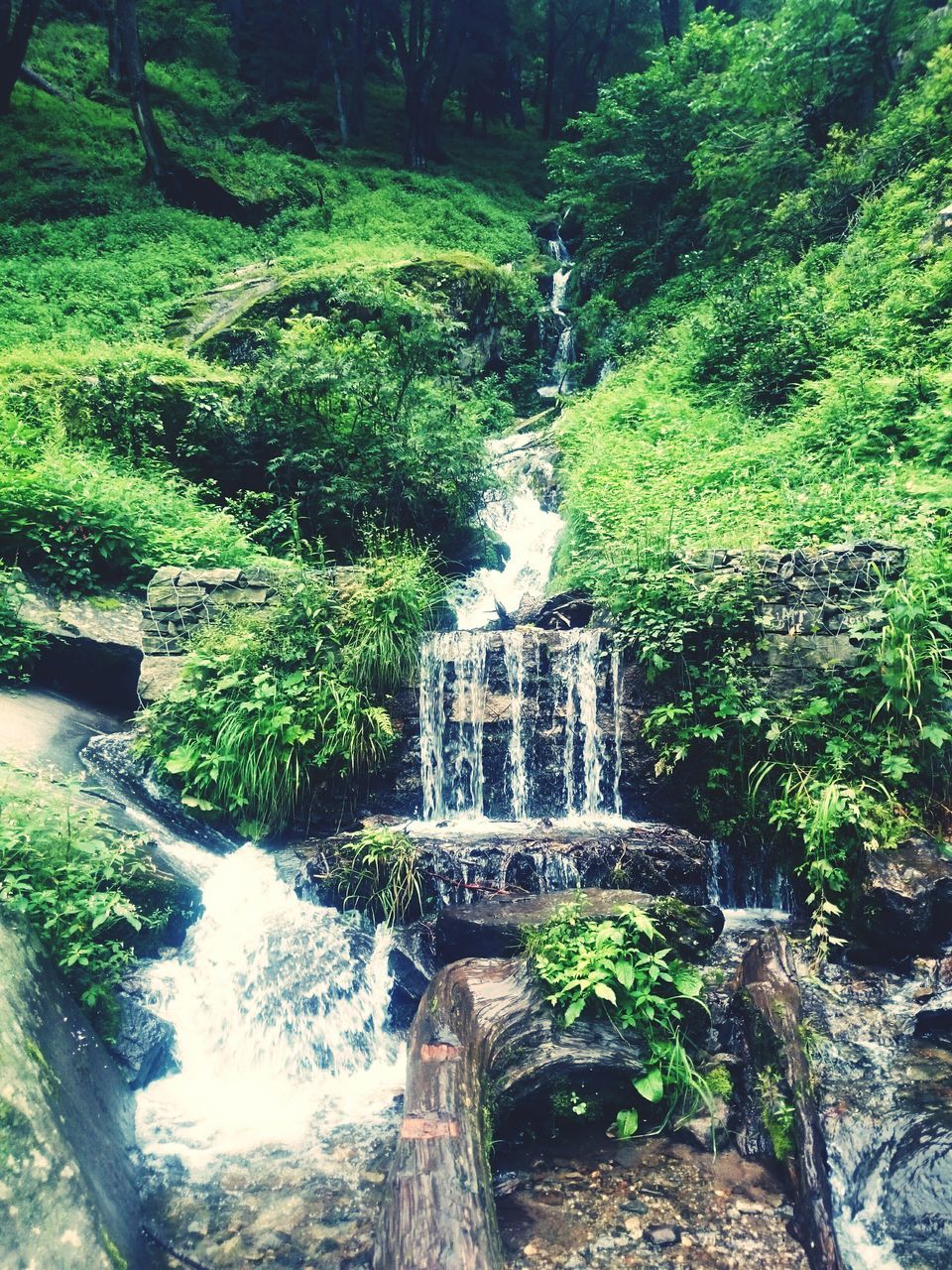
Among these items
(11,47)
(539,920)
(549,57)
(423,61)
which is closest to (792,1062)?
(539,920)

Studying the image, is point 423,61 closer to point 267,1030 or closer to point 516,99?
point 516,99

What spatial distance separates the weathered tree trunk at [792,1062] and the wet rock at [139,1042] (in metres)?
3.70

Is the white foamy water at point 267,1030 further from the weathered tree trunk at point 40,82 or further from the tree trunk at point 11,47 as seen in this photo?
the weathered tree trunk at point 40,82

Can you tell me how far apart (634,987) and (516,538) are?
8728 mm

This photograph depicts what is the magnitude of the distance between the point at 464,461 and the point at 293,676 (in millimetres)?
4901

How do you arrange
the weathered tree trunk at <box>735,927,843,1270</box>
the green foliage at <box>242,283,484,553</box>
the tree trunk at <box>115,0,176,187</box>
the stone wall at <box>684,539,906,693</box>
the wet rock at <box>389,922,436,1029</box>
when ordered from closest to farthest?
1. the weathered tree trunk at <box>735,927,843,1270</box>
2. the wet rock at <box>389,922,436,1029</box>
3. the stone wall at <box>684,539,906,693</box>
4. the green foliage at <box>242,283,484,553</box>
5. the tree trunk at <box>115,0,176,187</box>

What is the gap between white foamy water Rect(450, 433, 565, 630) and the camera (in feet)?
34.1

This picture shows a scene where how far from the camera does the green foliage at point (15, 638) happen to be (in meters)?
6.89

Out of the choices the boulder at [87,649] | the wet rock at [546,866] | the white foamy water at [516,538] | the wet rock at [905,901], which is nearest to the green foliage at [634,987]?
the wet rock at [546,866]

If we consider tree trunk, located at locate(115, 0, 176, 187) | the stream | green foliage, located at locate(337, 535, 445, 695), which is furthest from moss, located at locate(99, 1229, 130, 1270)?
tree trunk, located at locate(115, 0, 176, 187)

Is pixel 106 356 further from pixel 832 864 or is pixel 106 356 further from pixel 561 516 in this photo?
pixel 832 864

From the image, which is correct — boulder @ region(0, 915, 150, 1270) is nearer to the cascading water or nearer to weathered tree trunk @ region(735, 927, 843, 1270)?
weathered tree trunk @ region(735, 927, 843, 1270)

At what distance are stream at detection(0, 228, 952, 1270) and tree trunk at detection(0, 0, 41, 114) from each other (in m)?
23.3

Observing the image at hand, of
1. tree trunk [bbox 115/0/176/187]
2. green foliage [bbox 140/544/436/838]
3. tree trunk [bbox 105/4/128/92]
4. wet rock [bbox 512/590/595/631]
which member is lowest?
green foliage [bbox 140/544/436/838]
